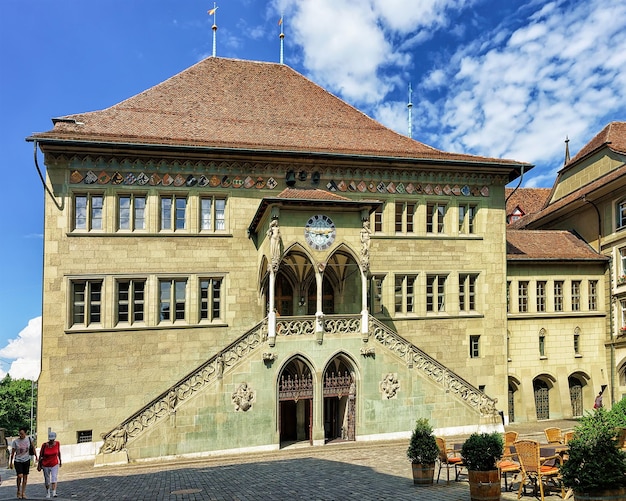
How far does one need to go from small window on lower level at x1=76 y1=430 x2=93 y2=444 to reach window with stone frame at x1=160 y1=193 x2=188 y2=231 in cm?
818

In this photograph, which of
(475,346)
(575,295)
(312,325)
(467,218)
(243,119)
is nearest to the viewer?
(312,325)

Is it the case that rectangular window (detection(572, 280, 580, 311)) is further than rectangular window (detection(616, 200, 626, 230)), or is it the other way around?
rectangular window (detection(572, 280, 580, 311))

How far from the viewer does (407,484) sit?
13758 mm

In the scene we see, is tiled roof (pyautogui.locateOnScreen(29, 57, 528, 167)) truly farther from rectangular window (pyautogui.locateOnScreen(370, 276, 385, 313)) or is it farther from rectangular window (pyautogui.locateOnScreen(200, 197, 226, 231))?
rectangular window (pyautogui.locateOnScreen(370, 276, 385, 313))

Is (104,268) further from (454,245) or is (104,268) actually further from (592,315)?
(592,315)

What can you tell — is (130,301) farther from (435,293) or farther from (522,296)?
(522,296)

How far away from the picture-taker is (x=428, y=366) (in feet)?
74.5

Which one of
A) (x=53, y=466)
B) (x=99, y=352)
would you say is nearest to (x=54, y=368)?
(x=99, y=352)

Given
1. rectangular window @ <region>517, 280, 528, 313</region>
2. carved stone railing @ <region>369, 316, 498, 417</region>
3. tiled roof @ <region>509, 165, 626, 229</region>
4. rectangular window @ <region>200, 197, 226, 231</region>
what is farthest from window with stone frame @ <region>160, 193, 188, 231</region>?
tiled roof @ <region>509, 165, 626, 229</region>

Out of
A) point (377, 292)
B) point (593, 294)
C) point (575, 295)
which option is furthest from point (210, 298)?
point (593, 294)

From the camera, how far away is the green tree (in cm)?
7075

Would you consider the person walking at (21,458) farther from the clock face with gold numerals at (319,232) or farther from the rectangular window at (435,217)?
the rectangular window at (435,217)

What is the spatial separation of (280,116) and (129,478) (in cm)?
1679

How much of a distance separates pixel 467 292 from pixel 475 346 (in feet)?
8.13
